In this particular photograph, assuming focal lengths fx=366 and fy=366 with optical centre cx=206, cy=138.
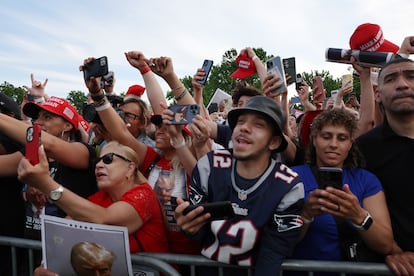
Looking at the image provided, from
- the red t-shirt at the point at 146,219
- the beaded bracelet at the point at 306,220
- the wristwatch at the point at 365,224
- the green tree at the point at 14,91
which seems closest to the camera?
the wristwatch at the point at 365,224

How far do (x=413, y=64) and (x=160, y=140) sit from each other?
2065 millimetres

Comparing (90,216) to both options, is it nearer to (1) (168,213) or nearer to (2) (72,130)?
(1) (168,213)

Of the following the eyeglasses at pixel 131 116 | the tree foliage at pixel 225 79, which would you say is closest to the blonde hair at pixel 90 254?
the eyeglasses at pixel 131 116

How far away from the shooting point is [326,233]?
2344mm

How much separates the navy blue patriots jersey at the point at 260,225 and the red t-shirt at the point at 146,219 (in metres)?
0.44

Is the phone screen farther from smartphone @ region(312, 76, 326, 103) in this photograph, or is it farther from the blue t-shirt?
the blue t-shirt

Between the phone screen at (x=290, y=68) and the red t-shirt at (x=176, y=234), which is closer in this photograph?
the red t-shirt at (x=176, y=234)

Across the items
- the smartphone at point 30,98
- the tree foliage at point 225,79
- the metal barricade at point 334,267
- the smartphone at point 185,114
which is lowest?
the metal barricade at point 334,267

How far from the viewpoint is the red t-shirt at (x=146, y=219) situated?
2.51m

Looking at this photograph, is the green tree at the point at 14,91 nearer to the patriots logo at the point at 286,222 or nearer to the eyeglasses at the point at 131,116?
the eyeglasses at the point at 131,116

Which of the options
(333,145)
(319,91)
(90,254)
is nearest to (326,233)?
(333,145)

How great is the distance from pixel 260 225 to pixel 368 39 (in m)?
2.01

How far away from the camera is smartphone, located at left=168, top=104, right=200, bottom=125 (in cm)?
279

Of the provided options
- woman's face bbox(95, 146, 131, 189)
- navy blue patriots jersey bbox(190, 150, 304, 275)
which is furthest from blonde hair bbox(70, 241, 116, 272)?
navy blue patriots jersey bbox(190, 150, 304, 275)
